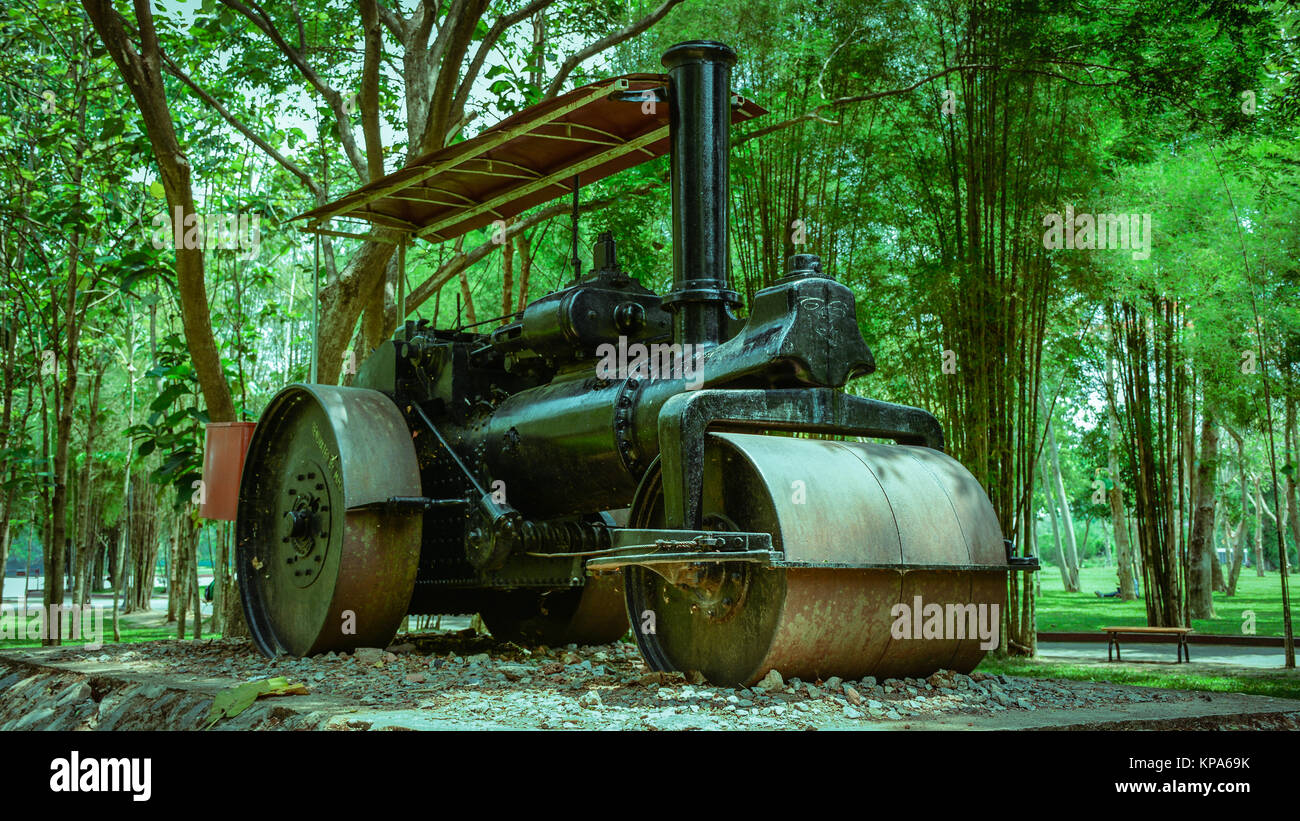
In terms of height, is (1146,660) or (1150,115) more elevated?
(1150,115)

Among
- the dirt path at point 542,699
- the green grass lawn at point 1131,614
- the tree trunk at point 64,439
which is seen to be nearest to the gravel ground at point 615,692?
the dirt path at point 542,699

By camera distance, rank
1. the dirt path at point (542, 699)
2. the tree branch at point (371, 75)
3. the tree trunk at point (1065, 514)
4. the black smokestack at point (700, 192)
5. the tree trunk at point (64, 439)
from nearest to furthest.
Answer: the dirt path at point (542, 699), the black smokestack at point (700, 192), the tree branch at point (371, 75), the tree trunk at point (64, 439), the tree trunk at point (1065, 514)

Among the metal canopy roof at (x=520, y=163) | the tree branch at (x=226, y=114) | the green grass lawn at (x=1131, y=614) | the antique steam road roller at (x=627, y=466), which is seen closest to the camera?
the antique steam road roller at (x=627, y=466)

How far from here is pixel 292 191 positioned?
12.6 meters

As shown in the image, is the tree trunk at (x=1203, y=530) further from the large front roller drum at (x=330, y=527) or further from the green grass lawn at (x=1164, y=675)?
the large front roller drum at (x=330, y=527)

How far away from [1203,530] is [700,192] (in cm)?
1451

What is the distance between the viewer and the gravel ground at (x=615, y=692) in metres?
3.26

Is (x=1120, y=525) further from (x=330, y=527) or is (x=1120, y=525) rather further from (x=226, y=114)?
(x=330, y=527)

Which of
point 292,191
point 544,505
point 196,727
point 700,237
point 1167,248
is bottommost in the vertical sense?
point 196,727

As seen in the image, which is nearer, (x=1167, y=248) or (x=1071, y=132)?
(x=1071, y=132)

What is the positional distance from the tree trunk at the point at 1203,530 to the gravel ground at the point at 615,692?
43.6 ft
